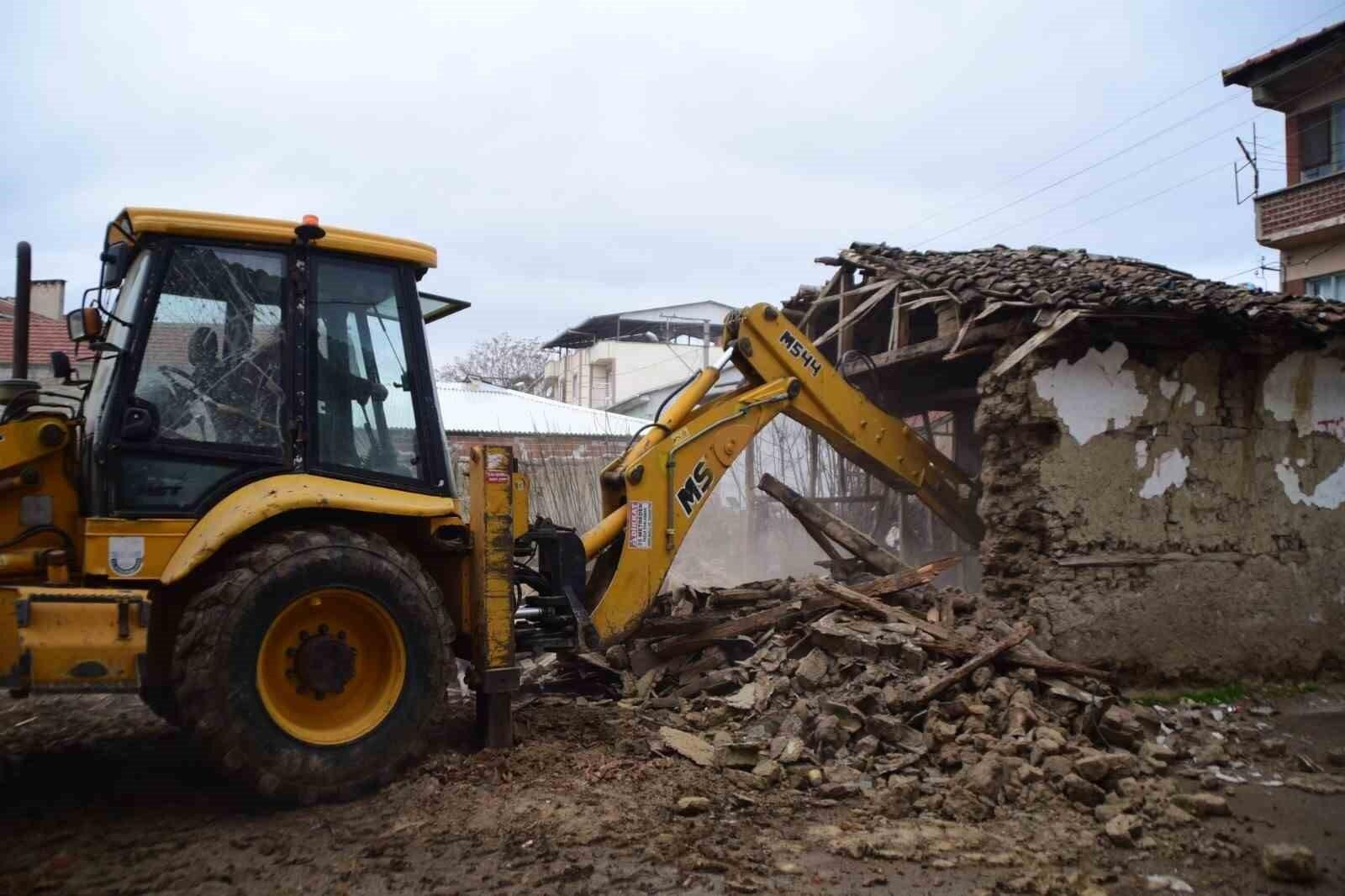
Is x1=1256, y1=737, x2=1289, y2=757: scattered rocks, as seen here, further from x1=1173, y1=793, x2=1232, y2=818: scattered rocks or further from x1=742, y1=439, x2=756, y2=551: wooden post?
x1=742, y1=439, x2=756, y2=551: wooden post

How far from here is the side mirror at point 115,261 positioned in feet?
16.0

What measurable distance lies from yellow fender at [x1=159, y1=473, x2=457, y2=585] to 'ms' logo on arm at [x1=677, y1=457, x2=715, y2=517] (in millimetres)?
2150

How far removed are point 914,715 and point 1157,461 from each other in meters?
3.18

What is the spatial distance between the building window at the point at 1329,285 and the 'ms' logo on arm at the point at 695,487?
17312 millimetres

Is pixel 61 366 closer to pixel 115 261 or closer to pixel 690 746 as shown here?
pixel 115 261

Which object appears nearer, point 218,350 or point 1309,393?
point 218,350

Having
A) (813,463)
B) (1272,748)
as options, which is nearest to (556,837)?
(1272,748)

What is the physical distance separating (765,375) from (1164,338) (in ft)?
9.93

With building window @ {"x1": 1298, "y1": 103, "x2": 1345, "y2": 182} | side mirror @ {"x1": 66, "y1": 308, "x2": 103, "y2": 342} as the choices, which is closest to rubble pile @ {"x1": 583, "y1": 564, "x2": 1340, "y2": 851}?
side mirror @ {"x1": 66, "y1": 308, "x2": 103, "y2": 342}

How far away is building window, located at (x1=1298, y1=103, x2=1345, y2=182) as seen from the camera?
19750mm

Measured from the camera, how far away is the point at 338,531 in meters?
4.94

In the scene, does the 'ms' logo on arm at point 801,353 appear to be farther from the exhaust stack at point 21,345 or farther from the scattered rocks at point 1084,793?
the exhaust stack at point 21,345

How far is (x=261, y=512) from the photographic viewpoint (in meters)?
4.68

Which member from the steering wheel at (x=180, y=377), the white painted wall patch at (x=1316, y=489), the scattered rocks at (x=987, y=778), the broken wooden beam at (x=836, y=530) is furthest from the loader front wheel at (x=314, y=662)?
the white painted wall patch at (x=1316, y=489)
